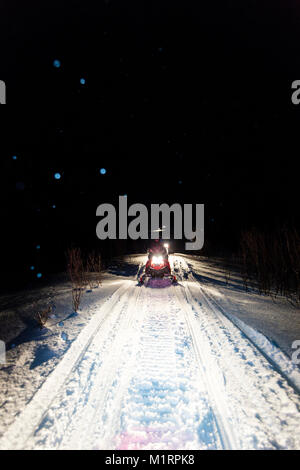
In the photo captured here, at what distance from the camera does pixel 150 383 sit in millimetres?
2736

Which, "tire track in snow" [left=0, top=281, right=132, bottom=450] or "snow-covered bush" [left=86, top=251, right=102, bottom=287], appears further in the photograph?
"snow-covered bush" [left=86, top=251, right=102, bottom=287]

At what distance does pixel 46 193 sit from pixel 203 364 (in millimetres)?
32223

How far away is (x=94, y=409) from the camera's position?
2344 mm

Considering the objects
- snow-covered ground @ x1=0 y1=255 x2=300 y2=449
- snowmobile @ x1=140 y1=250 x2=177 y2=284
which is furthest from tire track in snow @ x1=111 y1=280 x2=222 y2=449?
snowmobile @ x1=140 y1=250 x2=177 y2=284

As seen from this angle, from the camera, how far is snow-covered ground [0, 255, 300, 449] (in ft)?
6.80

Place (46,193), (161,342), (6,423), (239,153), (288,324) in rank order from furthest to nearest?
(239,153) < (46,193) < (288,324) < (161,342) < (6,423)

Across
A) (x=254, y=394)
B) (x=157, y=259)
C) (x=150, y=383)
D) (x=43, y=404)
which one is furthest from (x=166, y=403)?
(x=157, y=259)

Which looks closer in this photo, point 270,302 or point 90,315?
point 90,315

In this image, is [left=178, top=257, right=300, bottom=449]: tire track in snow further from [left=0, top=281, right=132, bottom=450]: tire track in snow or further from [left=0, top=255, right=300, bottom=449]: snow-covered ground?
[left=0, top=281, right=132, bottom=450]: tire track in snow

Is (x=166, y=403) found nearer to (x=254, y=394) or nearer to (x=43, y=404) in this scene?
(x=254, y=394)

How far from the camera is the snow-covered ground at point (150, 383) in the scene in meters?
2.07

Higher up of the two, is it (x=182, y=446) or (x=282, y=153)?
(x=282, y=153)

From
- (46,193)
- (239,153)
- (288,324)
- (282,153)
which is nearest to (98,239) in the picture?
(46,193)

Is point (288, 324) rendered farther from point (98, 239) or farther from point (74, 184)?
point (74, 184)
